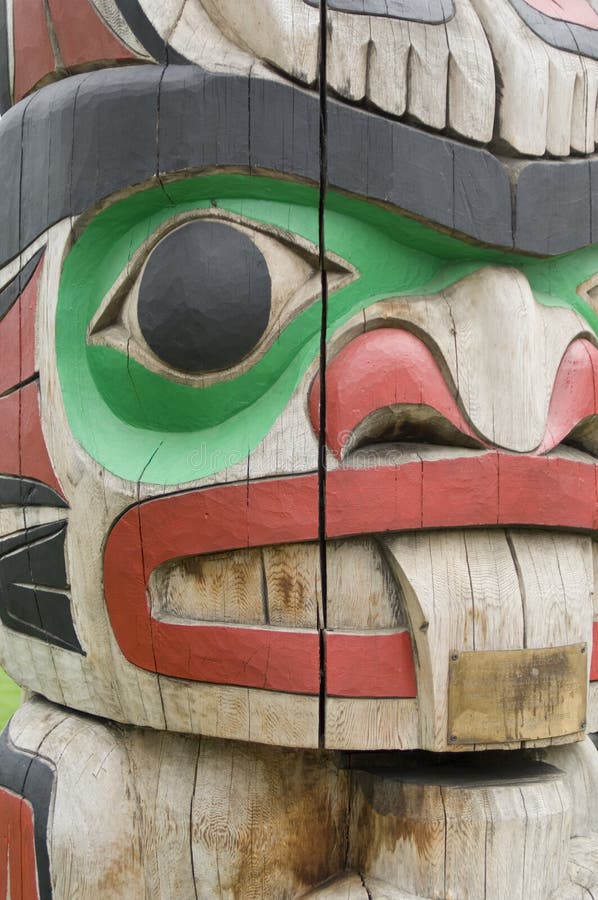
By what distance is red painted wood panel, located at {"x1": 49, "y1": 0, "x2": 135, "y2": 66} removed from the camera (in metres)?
2.14

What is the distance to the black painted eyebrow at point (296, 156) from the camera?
6.44 ft

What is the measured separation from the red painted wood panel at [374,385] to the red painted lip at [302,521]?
0.32 feet

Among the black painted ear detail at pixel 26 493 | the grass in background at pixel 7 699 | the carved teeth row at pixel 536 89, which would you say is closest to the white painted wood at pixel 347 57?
the carved teeth row at pixel 536 89

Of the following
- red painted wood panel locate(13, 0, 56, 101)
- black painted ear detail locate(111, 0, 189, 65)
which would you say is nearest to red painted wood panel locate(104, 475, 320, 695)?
black painted ear detail locate(111, 0, 189, 65)

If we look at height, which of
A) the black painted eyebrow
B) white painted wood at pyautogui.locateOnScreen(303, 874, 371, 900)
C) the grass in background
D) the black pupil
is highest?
the black painted eyebrow

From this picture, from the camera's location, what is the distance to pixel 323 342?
6.54ft

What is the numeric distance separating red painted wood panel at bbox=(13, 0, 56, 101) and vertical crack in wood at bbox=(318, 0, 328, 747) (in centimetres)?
69

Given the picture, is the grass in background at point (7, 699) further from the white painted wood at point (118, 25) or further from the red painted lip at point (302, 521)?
the white painted wood at point (118, 25)

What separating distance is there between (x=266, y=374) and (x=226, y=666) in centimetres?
59

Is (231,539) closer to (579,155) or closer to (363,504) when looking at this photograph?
(363,504)

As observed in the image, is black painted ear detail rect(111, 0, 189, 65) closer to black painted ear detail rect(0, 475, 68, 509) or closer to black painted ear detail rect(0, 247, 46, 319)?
black painted ear detail rect(0, 247, 46, 319)

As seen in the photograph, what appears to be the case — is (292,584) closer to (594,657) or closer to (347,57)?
(594,657)

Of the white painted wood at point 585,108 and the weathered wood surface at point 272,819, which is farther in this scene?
the white painted wood at point 585,108

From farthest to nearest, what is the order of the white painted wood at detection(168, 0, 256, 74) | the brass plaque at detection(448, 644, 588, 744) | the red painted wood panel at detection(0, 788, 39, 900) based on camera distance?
the red painted wood panel at detection(0, 788, 39, 900) < the white painted wood at detection(168, 0, 256, 74) < the brass plaque at detection(448, 644, 588, 744)
